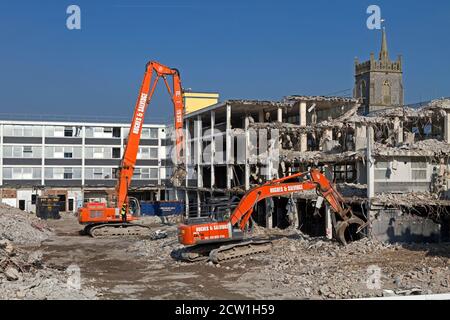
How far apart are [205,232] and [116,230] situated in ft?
47.1

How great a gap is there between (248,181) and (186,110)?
24.7 metres

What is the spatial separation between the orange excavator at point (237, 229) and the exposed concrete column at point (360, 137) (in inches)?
298

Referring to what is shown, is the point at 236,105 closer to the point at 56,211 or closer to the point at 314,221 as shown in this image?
the point at 314,221

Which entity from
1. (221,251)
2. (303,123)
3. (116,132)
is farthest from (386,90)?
(221,251)

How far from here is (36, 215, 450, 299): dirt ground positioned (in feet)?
59.9

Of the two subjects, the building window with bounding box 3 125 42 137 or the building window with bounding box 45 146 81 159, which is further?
the building window with bounding box 45 146 81 159

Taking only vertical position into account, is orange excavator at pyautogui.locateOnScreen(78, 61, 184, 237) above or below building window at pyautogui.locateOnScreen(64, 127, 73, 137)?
below

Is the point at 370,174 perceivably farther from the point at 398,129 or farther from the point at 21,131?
the point at 21,131

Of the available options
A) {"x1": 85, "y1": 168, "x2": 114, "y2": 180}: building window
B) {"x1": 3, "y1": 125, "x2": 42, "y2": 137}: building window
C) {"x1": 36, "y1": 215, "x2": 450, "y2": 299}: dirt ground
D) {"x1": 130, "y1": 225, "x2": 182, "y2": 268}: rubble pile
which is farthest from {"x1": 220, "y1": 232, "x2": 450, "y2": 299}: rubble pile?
{"x1": 3, "y1": 125, "x2": 42, "y2": 137}: building window

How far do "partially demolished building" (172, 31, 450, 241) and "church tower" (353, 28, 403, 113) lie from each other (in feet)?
134

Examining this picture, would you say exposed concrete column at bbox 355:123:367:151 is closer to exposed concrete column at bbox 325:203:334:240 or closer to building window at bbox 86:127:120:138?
exposed concrete column at bbox 325:203:334:240

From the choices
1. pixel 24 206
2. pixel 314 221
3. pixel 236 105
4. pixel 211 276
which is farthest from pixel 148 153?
pixel 211 276

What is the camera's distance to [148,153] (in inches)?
2432
